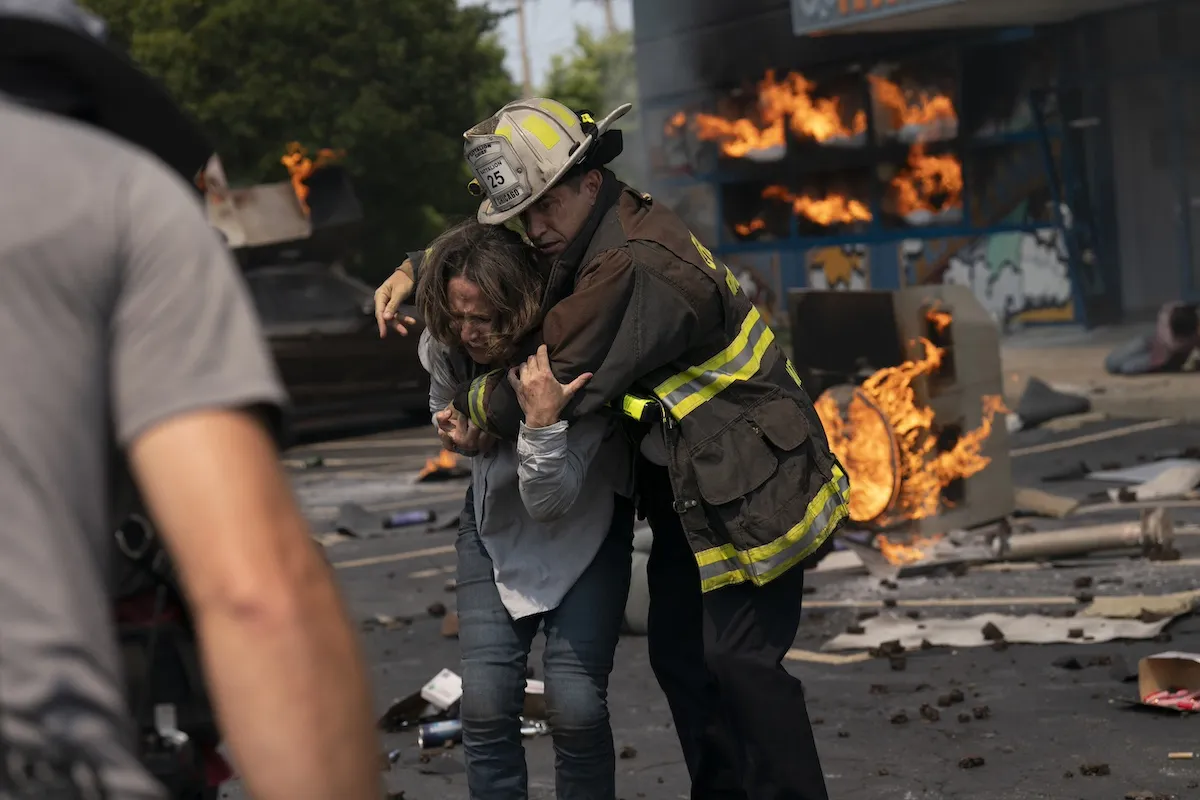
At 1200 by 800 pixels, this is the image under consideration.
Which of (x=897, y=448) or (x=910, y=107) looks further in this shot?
(x=910, y=107)

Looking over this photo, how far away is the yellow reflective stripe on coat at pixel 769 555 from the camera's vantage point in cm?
411

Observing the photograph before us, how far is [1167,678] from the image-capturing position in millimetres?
6062

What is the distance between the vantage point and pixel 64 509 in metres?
1.44

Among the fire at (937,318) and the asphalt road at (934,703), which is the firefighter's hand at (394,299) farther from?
the fire at (937,318)

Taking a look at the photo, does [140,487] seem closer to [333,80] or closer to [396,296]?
[396,296]

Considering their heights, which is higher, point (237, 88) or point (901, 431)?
point (237, 88)

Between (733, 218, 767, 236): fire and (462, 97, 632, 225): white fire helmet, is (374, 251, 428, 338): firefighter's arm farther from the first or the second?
(733, 218, 767, 236): fire

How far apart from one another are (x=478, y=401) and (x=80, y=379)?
9.19 feet

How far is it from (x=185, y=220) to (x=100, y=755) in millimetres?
441

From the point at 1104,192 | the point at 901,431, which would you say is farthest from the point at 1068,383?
the point at 901,431

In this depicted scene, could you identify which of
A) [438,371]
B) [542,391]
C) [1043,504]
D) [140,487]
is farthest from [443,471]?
[140,487]

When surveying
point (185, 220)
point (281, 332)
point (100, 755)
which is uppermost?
point (185, 220)

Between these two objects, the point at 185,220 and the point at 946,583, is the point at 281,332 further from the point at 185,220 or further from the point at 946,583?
the point at 185,220

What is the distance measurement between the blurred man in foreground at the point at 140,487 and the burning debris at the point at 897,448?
7.66m
